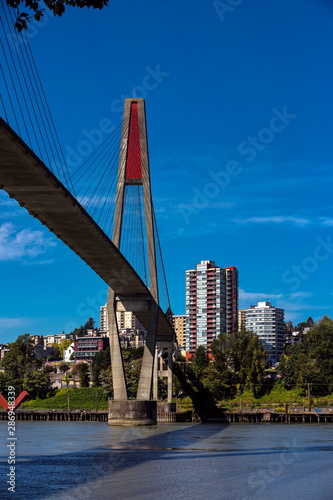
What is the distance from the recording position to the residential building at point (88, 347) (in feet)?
573

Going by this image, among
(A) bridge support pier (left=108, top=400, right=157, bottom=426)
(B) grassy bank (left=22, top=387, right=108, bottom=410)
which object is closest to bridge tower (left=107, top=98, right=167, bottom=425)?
(A) bridge support pier (left=108, top=400, right=157, bottom=426)

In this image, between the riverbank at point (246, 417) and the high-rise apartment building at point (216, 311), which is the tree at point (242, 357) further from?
the high-rise apartment building at point (216, 311)

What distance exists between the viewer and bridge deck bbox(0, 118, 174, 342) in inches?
1121

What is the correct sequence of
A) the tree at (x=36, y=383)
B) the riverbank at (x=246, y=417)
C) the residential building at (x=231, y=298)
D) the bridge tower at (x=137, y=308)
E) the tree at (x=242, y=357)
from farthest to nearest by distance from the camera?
the residential building at (x=231, y=298)
the tree at (x=36, y=383)
the tree at (x=242, y=357)
the riverbank at (x=246, y=417)
the bridge tower at (x=137, y=308)

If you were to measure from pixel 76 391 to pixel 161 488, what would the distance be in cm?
10174

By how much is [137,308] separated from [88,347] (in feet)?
389

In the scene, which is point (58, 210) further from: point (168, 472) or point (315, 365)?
point (315, 365)

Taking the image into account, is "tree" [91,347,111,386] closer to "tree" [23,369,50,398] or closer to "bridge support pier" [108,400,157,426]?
"tree" [23,369,50,398]

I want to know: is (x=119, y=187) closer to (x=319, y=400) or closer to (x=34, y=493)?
(x=34, y=493)

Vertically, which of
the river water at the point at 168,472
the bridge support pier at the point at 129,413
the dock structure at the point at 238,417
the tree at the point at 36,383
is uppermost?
the tree at the point at 36,383

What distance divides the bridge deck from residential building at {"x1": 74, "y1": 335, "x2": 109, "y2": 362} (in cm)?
11664

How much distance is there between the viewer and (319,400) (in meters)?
98.1

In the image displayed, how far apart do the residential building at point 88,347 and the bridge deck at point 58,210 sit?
11664 cm

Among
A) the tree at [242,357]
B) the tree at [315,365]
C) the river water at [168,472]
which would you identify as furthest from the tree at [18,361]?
the river water at [168,472]
